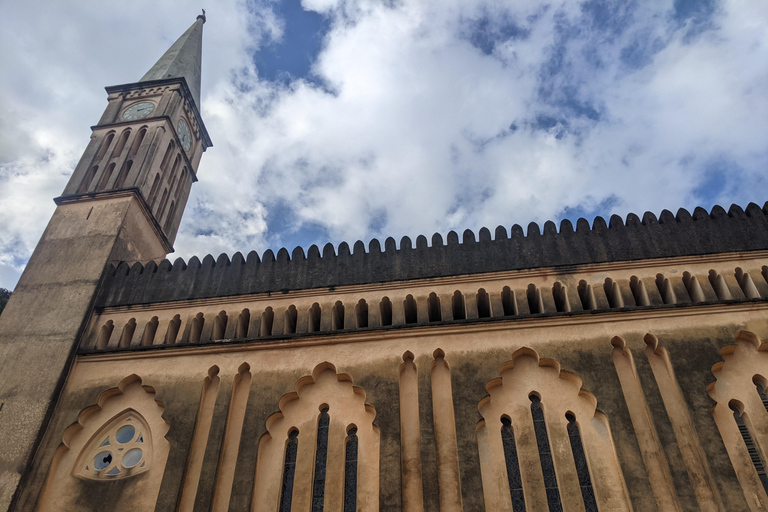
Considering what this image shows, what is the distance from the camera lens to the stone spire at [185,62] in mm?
17219

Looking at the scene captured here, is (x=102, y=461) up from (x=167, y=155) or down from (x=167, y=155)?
down

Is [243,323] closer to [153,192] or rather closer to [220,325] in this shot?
[220,325]

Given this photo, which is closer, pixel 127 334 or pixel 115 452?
pixel 115 452

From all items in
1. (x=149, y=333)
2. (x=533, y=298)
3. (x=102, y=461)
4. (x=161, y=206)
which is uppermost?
(x=161, y=206)

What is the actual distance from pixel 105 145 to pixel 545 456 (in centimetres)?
1247

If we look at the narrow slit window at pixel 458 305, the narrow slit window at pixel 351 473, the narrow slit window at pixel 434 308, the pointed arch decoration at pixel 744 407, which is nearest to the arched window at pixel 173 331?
the narrow slit window at pixel 351 473

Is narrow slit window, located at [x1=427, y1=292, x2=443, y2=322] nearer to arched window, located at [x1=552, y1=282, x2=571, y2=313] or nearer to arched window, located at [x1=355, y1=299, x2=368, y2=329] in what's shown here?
arched window, located at [x1=355, y1=299, x2=368, y2=329]

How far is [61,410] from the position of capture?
10.5m

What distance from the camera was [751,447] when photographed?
8.79 metres

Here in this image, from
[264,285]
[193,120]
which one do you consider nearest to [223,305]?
[264,285]

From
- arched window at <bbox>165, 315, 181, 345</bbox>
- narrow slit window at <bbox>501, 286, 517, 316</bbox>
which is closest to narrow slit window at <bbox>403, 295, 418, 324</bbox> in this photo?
narrow slit window at <bbox>501, 286, 517, 316</bbox>

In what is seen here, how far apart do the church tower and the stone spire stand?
0.05 meters

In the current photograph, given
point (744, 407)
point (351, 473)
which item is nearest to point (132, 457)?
point (351, 473)

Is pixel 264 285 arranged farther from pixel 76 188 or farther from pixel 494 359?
pixel 76 188
